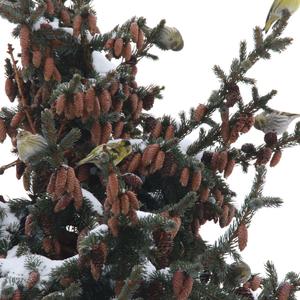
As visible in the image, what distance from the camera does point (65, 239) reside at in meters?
3.37

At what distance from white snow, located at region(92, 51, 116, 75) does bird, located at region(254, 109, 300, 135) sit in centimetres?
99

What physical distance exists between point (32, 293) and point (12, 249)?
57cm

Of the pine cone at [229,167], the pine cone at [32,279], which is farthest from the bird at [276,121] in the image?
the pine cone at [32,279]

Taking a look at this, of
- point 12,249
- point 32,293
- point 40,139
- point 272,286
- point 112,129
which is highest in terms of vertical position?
point 112,129

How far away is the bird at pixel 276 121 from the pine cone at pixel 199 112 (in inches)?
16.0

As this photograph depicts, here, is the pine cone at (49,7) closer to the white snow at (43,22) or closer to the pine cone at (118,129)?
the white snow at (43,22)

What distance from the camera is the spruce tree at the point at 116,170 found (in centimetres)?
270

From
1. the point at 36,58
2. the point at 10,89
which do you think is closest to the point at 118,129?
the point at 36,58

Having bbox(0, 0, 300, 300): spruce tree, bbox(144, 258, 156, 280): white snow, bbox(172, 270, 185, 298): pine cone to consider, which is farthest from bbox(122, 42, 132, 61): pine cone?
bbox(172, 270, 185, 298): pine cone

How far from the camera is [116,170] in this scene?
267cm

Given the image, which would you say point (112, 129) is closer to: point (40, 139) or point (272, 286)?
point (40, 139)

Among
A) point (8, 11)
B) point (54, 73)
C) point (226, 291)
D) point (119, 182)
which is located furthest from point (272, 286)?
point (8, 11)

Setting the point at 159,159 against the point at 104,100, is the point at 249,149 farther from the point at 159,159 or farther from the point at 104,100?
the point at 104,100

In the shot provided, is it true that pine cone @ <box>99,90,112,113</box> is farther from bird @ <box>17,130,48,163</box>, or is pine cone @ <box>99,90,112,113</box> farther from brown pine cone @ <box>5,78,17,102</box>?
brown pine cone @ <box>5,78,17,102</box>
